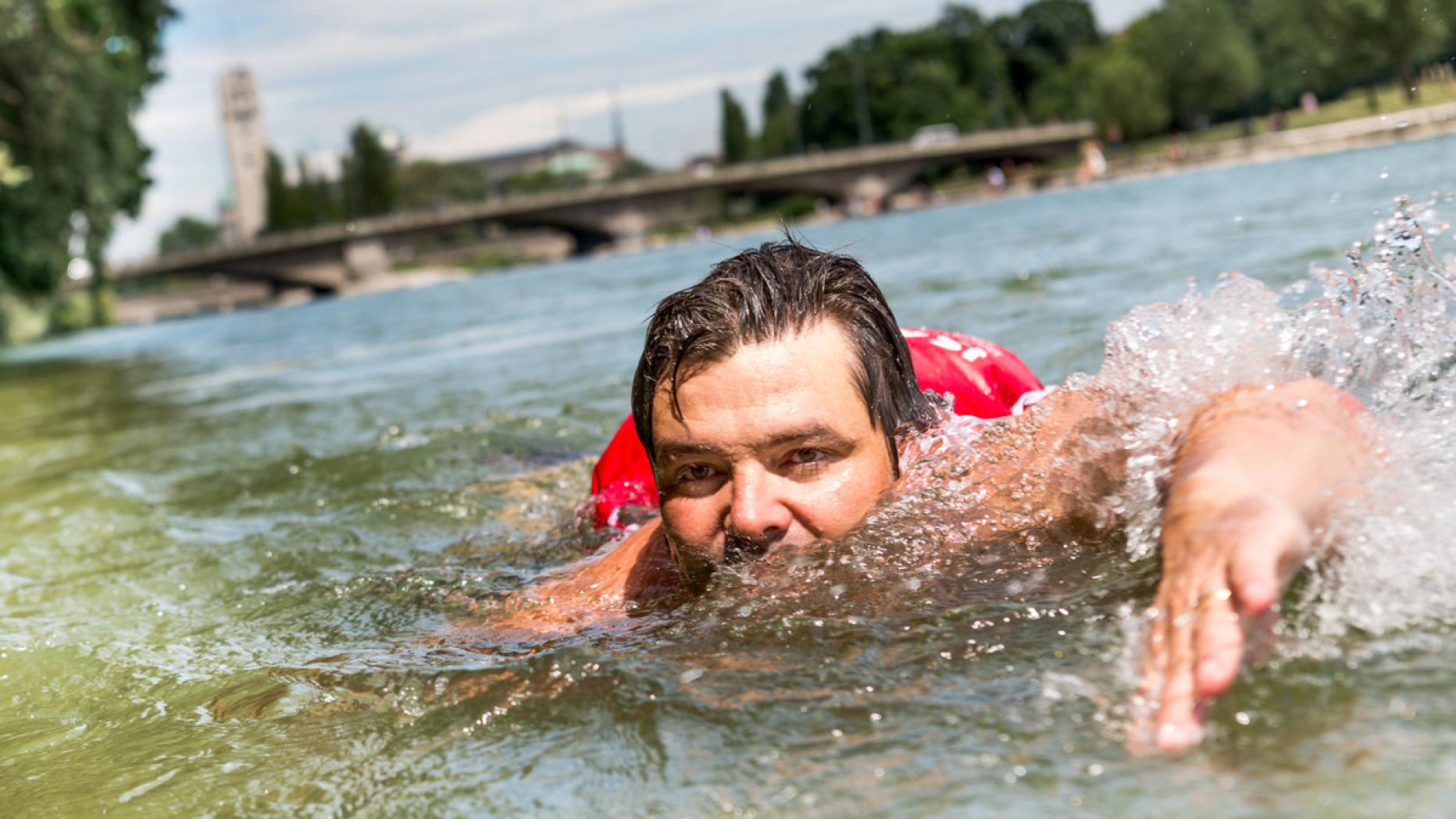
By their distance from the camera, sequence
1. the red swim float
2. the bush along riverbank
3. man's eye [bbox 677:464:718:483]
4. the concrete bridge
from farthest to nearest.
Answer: the concrete bridge < the bush along riverbank < the red swim float < man's eye [bbox 677:464:718:483]

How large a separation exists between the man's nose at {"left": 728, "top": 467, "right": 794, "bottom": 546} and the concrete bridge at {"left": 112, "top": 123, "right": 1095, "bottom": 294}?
74.0m

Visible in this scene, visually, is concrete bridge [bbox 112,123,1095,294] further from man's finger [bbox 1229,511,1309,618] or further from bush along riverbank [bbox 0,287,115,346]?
man's finger [bbox 1229,511,1309,618]

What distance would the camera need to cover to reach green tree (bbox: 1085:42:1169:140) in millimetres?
74812

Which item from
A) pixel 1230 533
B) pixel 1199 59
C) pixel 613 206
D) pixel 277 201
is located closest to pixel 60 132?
pixel 1230 533

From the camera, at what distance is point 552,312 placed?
22656mm

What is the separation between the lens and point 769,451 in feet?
9.03

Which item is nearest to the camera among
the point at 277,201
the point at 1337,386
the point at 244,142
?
the point at 1337,386

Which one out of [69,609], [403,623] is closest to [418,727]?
[403,623]

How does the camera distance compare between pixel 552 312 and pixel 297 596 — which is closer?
pixel 297 596

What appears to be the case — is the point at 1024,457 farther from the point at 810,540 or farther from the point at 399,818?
the point at 399,818

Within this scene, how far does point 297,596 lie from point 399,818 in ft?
7.56

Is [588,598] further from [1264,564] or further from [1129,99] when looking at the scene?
[1129,99]

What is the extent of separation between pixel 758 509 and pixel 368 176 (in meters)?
120

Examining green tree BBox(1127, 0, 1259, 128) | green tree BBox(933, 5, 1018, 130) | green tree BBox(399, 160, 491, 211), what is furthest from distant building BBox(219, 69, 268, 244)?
green tree BBox(1127, 0, 1259, 128)
